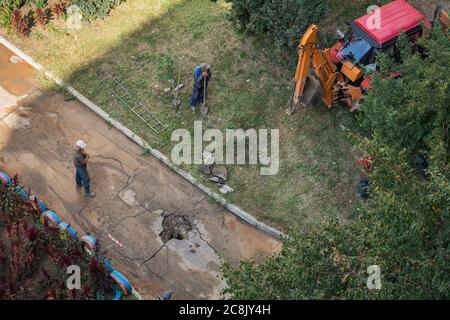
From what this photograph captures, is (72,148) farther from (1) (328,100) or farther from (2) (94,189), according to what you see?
(1) (328,100)

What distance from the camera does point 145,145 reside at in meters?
→ 14.7

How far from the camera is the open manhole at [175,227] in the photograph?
13.1m

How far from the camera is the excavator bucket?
14672 millimetres

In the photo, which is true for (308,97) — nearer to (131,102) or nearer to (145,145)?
(145,145)

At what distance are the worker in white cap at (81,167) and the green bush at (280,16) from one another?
540 cm

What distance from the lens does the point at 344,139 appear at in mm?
14594

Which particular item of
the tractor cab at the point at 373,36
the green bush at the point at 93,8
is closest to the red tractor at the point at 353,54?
the tractor cab at the point at 373,36

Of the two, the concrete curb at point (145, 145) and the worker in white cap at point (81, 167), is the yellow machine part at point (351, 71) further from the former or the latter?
the worker in white cap at point (81, 167)

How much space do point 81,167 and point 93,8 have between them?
6.38 metres

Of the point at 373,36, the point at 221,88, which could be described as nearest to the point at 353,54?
the point at 373,36

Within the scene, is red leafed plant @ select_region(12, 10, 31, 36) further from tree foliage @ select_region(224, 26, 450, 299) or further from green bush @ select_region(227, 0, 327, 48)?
tree foliage @ select_region(224, 26, 450, 299)

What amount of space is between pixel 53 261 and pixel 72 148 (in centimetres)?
333
